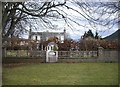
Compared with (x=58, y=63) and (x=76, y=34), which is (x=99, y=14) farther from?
(x=58, y=63)

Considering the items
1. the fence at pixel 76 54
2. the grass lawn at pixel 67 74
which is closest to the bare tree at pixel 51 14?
the fence at pixel 76 54

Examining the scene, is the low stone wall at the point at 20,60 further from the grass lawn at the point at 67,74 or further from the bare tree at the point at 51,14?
the bare tree at the point at 51,14

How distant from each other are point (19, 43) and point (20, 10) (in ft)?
3.46

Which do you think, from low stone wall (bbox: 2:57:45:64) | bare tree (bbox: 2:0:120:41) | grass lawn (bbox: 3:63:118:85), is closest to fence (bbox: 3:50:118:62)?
low stone wall (bbox: 2:57:45:64)

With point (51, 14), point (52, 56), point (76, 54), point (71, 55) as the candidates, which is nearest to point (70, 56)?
point (71, 55)

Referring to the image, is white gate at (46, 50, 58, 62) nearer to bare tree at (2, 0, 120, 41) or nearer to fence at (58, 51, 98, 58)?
fence at (58, 51, 98, 58)

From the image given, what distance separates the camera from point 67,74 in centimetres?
994

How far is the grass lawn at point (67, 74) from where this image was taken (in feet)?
32.5

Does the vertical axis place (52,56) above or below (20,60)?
above

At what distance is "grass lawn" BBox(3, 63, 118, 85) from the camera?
991 cm

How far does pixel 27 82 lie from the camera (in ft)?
32.8

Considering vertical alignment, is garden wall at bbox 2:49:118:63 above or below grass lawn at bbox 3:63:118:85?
above

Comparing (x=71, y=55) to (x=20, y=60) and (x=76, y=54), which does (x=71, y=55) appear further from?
(x=20, y=60)

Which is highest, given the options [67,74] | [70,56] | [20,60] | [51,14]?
[51,14]
